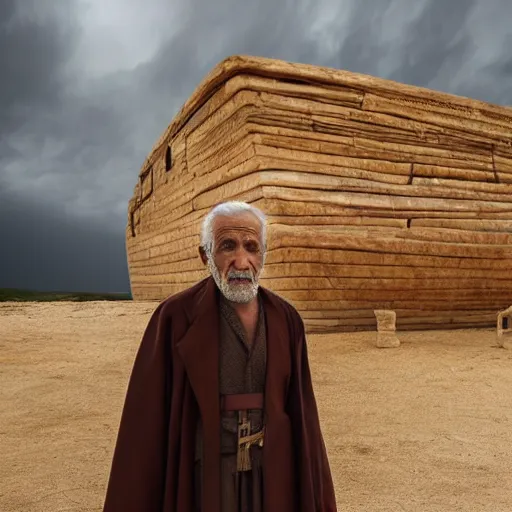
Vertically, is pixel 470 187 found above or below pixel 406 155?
below

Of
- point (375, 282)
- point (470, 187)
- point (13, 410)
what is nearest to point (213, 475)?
point (13, 410)

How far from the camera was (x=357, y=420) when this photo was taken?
148 inches

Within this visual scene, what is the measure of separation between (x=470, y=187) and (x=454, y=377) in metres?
4.57

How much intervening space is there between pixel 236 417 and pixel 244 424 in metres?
0.03

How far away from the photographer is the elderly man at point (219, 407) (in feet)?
4.78

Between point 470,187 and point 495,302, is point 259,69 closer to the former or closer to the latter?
point 470,187

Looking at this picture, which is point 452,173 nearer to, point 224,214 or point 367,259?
point 367,259

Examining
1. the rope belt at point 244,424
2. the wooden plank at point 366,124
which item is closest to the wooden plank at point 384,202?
the wooden plank at point 366,124

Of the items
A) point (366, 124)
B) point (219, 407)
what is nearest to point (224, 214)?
point (219, 407)

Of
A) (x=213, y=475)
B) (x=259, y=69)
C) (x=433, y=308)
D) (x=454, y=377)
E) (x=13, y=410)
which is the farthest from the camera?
(x=433, y=308)

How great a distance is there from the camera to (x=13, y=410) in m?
4.04

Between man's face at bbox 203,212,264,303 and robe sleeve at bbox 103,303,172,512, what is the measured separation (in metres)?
0.24

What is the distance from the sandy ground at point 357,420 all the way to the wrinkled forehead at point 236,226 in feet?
5.53

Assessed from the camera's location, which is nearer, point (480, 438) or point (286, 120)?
point (480, 438)
